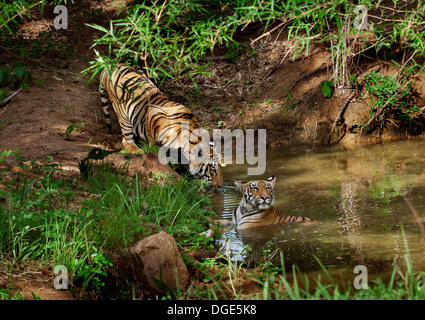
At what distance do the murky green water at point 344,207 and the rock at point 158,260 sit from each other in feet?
2.68

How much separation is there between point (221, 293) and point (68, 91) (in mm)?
7011

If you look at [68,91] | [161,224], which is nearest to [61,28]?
[68,91]

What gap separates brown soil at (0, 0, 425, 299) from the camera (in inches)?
332

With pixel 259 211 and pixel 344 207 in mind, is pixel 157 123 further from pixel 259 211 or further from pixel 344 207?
pixel 344 207

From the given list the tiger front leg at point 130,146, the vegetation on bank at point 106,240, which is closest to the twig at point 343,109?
the tiger front leg at point 130,146

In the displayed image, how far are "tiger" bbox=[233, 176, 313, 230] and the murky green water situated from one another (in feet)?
0.40

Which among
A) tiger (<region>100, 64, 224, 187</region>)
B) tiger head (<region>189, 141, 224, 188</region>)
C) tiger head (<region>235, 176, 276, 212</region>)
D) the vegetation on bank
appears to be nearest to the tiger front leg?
tiger (<region>100, 64, 224, 187</region>)

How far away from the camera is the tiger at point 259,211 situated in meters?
5.47

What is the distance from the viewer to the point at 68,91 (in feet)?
32.1

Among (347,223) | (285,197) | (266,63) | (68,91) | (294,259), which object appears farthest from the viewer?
(266,63)

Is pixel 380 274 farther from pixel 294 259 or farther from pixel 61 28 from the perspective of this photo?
pixel 61 28

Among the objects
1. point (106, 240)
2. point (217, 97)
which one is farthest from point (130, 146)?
point (106, 240)

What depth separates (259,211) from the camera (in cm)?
553
